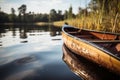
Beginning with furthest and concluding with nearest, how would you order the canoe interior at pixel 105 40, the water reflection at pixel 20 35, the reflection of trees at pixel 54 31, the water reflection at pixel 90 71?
the reflection of trees at pixel 54 31
the water reflection at pixel 20 35
the canoe interior at pixel 105 40
the water reflection at pixel 90 71

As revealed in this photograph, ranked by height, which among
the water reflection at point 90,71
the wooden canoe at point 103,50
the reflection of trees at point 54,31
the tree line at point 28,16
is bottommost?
the water reflection at point 90,71

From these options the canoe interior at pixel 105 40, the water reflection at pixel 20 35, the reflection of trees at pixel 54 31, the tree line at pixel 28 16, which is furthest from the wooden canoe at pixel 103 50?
the tree line at pixel 28 16

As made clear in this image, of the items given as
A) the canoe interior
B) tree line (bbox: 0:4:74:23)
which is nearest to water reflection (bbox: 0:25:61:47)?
the canoe interior

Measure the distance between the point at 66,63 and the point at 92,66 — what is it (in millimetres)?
985

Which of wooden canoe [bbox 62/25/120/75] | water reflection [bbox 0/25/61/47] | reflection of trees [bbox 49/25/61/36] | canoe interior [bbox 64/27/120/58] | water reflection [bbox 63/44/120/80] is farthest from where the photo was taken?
reflection of trees [bbox 49/25/61/36]

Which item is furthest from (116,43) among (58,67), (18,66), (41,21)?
(41,21)

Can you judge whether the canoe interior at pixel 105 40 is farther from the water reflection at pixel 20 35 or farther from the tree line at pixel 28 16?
the tree line at pixel 28 16

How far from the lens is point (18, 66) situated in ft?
18.1

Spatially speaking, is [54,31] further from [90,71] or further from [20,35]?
[90,71]

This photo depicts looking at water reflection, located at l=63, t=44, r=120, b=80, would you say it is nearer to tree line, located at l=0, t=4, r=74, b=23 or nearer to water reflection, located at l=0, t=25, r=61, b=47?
water reflection, located at l=0, t=25, r=61, b=47

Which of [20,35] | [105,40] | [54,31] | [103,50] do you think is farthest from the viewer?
[54,31]

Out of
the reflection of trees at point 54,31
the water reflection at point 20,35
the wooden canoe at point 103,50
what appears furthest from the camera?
the reflection of trees at point 54,31

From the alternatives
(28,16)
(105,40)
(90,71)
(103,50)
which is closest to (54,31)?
(105,40)

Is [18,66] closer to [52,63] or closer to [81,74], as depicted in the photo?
[52,63]
